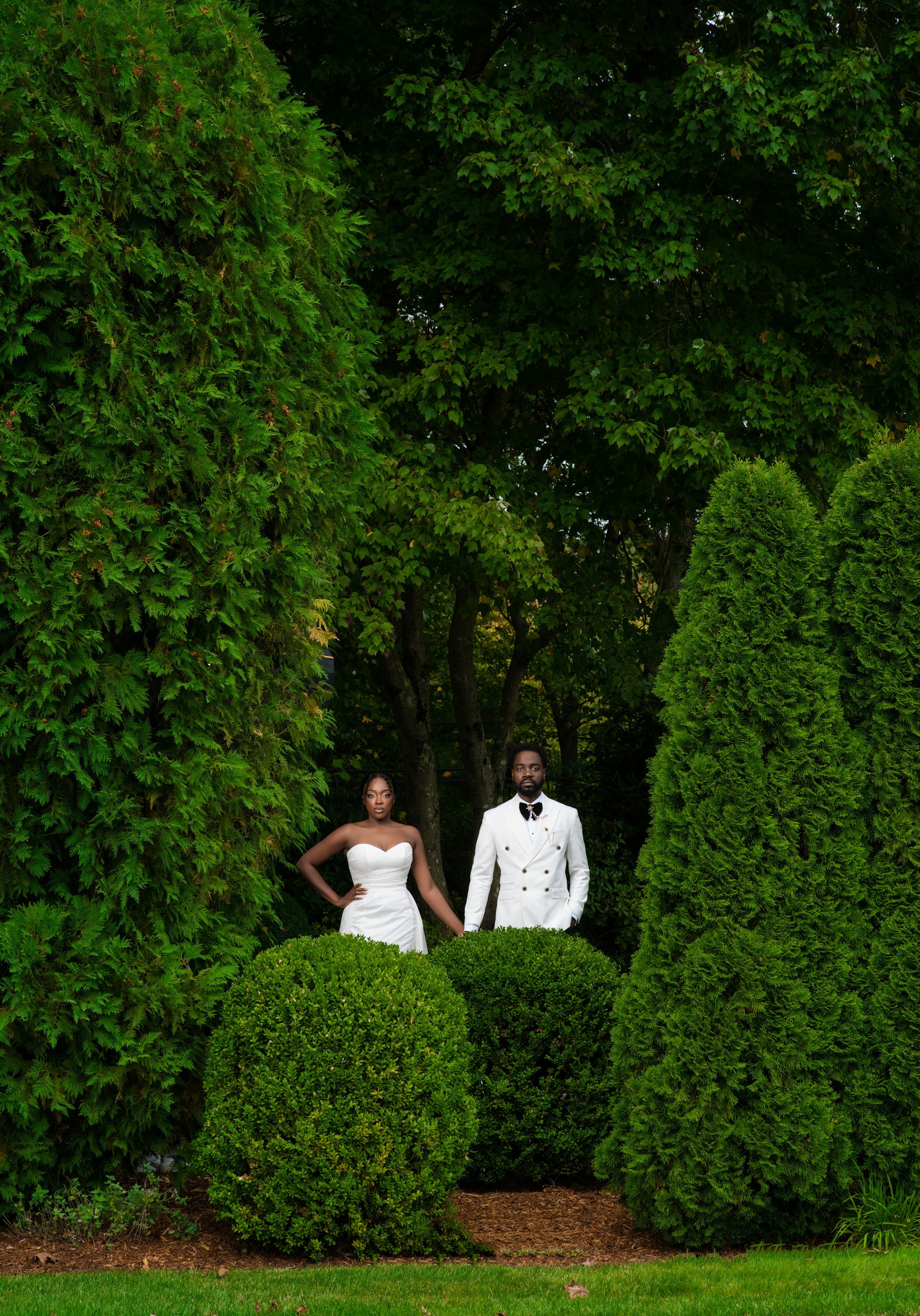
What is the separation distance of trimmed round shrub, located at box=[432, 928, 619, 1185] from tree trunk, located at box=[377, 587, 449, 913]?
23.7ft

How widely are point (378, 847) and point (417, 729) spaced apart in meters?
6.46

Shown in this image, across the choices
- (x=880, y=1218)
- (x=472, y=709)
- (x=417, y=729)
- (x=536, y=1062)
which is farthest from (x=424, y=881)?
(x=472, y=709)

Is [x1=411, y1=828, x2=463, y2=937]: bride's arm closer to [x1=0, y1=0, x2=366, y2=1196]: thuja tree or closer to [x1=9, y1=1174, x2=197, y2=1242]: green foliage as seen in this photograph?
[x1=0, y1=0, x2=366, y2=1196]: thuja tree

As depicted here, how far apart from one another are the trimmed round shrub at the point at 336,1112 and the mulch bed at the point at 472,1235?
195 millimetres

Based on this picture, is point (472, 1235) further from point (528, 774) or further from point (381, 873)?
point (528, 774)

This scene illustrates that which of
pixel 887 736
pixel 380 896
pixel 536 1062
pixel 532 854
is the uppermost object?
pixel 887 736

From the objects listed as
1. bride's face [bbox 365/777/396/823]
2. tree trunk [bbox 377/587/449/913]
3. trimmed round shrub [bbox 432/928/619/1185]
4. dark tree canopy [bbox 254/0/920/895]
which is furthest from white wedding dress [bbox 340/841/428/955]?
tree trunk [bbox 377/587/449/913]

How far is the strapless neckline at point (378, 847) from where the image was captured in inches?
323

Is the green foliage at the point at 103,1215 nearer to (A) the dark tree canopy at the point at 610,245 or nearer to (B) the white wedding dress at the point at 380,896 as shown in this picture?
(B) the white wedding dress at the point at 380,896

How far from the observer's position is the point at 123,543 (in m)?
6.24

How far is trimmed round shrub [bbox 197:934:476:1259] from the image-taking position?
221 inches

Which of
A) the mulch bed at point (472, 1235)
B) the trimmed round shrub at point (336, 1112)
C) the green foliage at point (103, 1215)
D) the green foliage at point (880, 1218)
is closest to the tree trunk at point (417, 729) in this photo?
the mulch bed at point (472, 1235)

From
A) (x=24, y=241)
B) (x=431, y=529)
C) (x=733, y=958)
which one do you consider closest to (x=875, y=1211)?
(x=733, y=958)

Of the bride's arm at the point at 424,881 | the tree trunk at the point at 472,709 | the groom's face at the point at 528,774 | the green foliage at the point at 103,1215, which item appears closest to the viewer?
the green foliage at the point at 103,1215
